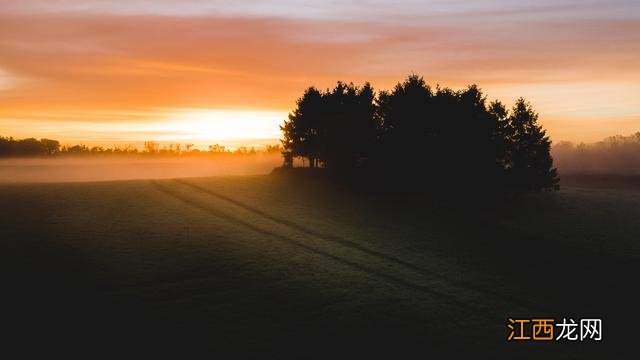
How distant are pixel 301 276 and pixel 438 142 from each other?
1445 inches

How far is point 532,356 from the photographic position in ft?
60.6

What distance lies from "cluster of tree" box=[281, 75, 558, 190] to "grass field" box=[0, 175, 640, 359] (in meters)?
8.48

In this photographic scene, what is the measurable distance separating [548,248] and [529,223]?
9714 mm

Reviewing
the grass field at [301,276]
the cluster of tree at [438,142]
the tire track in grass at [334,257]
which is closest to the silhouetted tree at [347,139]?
the cluster of tree at [438,142]

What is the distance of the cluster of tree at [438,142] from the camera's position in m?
59.2

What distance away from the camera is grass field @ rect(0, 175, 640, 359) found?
63.5ft

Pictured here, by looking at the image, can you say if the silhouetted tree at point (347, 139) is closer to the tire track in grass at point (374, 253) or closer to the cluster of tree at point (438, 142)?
the cluster of tree at point (438, 142)

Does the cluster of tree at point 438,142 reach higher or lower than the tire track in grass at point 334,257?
higher

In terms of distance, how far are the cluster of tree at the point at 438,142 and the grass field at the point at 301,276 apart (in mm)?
8476

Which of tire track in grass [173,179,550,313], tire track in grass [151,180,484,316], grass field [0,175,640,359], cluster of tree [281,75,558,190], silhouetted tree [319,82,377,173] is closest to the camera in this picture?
grass field [0,175,640,359]

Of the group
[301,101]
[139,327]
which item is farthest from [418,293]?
[301,101]

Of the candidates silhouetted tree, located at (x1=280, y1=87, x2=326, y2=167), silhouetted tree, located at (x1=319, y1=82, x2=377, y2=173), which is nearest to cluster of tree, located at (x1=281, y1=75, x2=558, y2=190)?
silhouetted tree, located at (x1=319, y1=82, x2=377, y2=173)

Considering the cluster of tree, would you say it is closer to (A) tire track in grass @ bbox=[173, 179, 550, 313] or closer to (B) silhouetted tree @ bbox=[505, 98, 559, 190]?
(B) silhouetted tree @ bbox=[505, 98, 559, 190]

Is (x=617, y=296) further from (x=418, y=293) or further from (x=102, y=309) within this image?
(x=102, y=309)
